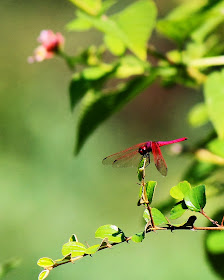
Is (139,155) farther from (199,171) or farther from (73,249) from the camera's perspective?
(199,171)

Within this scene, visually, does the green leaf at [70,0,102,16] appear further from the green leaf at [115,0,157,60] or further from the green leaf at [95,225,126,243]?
the green leaf at [95,225,126,243]

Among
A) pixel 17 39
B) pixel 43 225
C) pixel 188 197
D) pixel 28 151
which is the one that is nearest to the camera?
pixel 188 197

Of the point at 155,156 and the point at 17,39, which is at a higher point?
the point at 17,39

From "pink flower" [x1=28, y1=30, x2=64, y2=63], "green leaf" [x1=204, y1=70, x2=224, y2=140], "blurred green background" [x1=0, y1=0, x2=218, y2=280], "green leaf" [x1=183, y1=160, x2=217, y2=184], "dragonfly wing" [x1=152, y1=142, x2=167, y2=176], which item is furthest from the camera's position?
"blurred green background" [x1=0, y1=0, x2=218, y2=280]

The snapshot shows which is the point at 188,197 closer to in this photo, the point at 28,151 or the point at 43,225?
the point at 43,225

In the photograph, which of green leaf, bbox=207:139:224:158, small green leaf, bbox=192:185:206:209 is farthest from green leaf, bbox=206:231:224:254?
small green leaf, bbox=192:185:206:209

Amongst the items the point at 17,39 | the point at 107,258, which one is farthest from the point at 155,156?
the point at 17,39

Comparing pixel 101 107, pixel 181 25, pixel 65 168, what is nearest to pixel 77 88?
pixel 101 107

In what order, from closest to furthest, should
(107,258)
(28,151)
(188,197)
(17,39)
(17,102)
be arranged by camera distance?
(188,197) < (107,258) < (28,151) < (17,102) < (17,39)
